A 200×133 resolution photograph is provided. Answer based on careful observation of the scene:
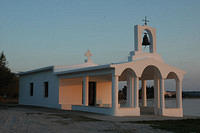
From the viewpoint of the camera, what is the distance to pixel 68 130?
380 inches

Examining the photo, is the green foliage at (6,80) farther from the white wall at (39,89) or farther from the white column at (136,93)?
the white column at (136,93)

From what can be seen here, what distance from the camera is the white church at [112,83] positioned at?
16.2m

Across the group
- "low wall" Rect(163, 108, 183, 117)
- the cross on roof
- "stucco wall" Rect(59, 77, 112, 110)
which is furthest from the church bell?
the cross on roof

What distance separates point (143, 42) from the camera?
17.7 meters

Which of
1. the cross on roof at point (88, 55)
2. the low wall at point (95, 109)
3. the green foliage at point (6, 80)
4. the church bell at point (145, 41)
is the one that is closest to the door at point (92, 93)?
the cross on roof at point (88, 55)

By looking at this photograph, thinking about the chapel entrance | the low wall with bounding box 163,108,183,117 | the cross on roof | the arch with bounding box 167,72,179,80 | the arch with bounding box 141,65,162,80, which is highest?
the cross on roof

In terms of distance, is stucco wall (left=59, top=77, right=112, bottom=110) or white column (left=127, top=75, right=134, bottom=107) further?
stucco wall (left=59, top=77, right=112, bottom=110)

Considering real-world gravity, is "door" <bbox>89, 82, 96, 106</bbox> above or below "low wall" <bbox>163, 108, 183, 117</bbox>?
above

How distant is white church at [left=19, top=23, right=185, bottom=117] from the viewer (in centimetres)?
1618

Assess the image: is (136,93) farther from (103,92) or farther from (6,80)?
(6,80)

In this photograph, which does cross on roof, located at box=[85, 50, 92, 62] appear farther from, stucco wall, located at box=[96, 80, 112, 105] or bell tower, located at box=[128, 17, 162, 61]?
bell tower, located at box=[128, 17, 162, 61]

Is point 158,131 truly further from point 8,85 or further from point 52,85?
point 8,85

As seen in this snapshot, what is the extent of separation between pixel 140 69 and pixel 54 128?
7.73 metres

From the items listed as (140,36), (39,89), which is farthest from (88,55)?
(140,36)
